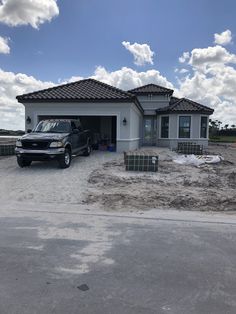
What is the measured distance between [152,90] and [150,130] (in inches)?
139

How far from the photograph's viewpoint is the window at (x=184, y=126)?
23891 millimetres

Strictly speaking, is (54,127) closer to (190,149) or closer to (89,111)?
(89,111)

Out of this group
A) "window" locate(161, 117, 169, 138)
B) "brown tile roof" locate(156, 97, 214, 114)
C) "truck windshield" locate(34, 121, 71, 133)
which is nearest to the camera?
"truck windshield" locate(34, 121, 71, 133)

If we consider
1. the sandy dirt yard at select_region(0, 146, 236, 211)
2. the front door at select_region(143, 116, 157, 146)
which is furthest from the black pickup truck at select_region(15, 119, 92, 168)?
the front door at select_region(143, 116, 157, 146)

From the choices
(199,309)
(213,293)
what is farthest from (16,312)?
(213,293)

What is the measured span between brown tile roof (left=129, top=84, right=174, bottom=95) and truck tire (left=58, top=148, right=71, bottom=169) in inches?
609

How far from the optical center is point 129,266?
161 inches

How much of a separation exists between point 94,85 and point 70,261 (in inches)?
658

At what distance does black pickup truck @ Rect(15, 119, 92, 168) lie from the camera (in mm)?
11805

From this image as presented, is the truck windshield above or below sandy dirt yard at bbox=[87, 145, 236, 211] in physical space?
above

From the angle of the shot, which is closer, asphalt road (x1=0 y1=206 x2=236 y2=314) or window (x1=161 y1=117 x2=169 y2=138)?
asphalt road (x1=0 y1=206 x2=236 y2=314)

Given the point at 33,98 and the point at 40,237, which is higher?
the point at 33,98

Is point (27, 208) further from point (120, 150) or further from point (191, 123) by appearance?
point (191, 123)

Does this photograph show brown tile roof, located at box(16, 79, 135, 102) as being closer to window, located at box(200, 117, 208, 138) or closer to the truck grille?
the truck grille
